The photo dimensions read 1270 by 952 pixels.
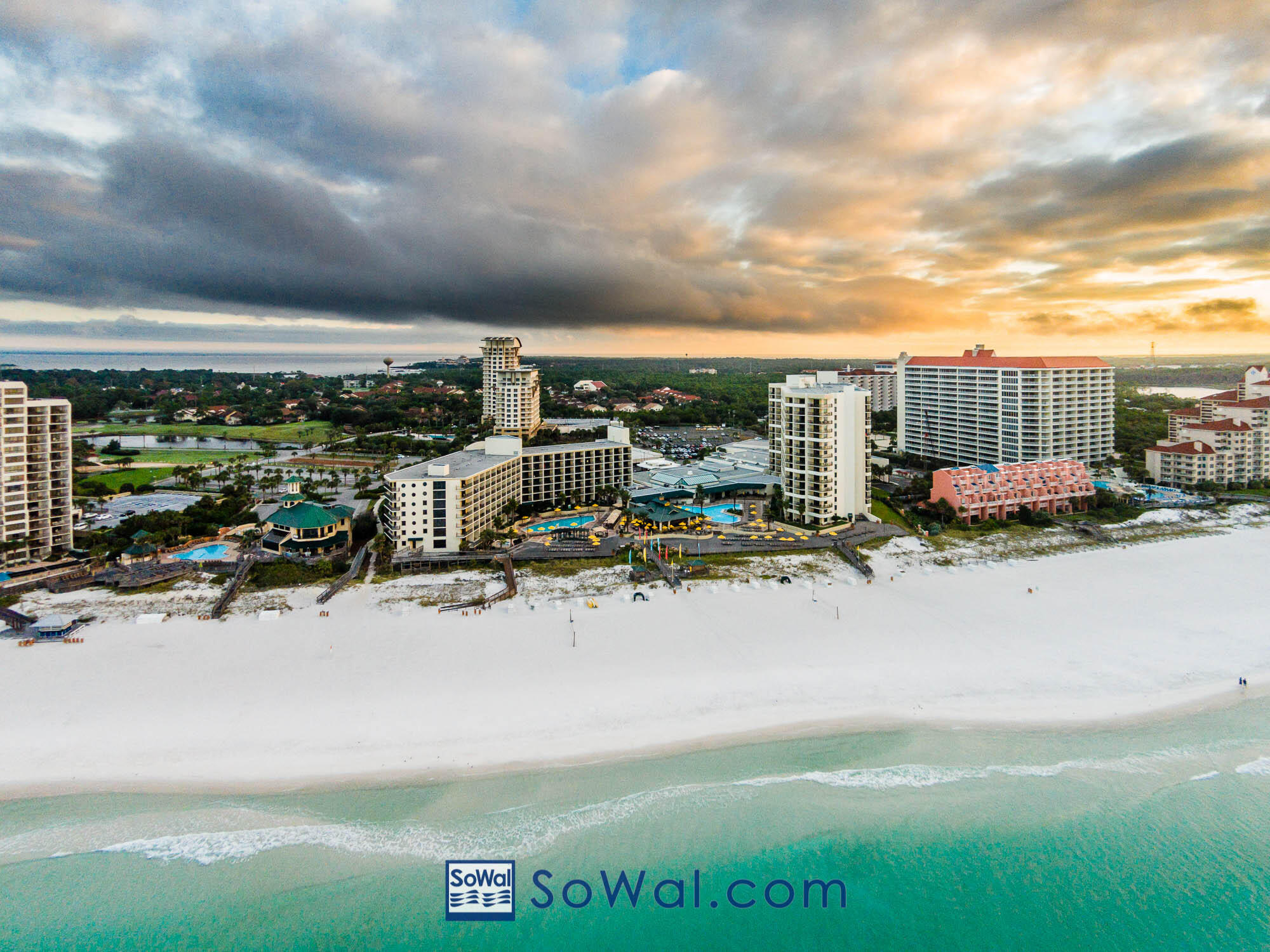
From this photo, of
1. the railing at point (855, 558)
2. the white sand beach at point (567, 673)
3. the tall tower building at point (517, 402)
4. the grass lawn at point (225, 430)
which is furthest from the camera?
the grass lawn at point (225, 430)

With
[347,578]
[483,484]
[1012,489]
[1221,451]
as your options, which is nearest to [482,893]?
Result: [347,578]

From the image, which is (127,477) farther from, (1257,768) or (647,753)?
(1257,768)

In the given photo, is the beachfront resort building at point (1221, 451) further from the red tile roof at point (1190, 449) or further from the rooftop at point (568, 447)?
the rooftop at point (568, 447)

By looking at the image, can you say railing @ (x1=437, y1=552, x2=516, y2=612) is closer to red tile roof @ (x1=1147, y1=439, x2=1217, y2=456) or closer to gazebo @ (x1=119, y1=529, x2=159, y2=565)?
gazebo @ (x1=119, y1=529, x2=159, y2=565)

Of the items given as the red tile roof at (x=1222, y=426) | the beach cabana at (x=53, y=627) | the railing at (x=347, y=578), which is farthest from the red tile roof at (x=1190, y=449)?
the beach cabana at (x=53, y=627)

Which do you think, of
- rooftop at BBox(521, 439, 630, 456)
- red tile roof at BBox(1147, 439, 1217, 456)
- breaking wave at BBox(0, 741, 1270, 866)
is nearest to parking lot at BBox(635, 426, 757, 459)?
rooftop at BBox(521, 439, 630, 456)

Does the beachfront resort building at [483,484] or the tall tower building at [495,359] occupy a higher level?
the tall tower building at [495,359]
